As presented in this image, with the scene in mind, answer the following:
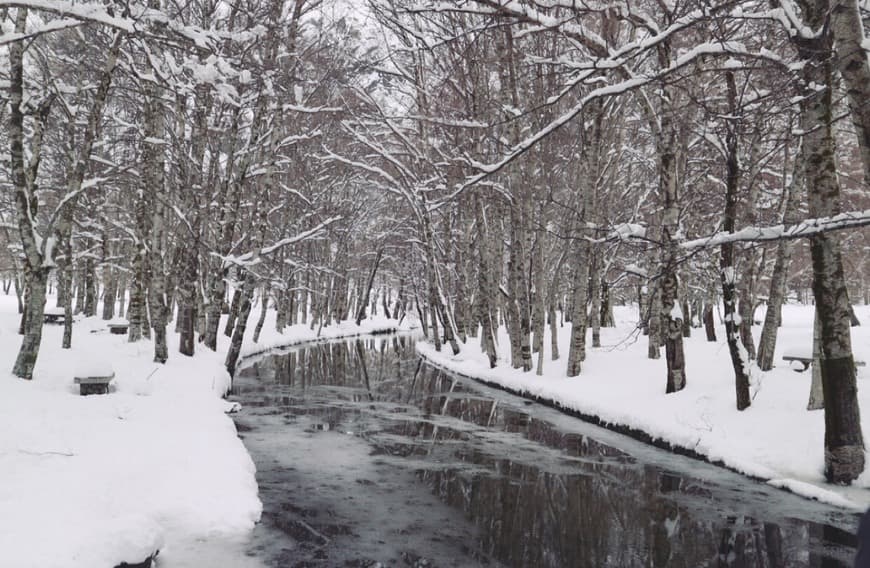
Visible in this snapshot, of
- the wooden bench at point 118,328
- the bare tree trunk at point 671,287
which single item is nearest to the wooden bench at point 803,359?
the bare tree trunk at point 671,287

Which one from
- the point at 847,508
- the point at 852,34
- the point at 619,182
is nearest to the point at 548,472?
the point at 847,508

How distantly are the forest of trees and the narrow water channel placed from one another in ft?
6.54

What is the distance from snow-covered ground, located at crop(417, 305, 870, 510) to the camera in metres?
9.55

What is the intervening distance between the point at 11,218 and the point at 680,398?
2926cm

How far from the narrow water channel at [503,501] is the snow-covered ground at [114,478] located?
0.58m

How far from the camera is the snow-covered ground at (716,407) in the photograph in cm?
955

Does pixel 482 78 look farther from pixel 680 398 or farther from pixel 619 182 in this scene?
pixel 680 398

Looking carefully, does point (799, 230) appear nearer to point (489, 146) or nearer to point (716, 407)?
point (716, 407)

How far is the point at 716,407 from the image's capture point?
1261 centimetres

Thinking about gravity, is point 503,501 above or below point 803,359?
below

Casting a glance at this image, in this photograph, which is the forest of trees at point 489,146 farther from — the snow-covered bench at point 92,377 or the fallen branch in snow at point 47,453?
the fallen branch in snow at point 47,453

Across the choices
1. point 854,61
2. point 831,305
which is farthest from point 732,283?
point 854,61

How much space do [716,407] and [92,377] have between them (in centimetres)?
1227

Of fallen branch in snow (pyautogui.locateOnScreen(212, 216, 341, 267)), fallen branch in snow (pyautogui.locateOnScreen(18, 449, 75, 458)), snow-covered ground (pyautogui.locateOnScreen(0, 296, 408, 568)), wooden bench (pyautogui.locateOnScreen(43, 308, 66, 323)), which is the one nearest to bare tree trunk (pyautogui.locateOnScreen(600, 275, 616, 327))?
fallen branch in snow (pyautogui.locateOnScreen(212, 216, 341, 267))
